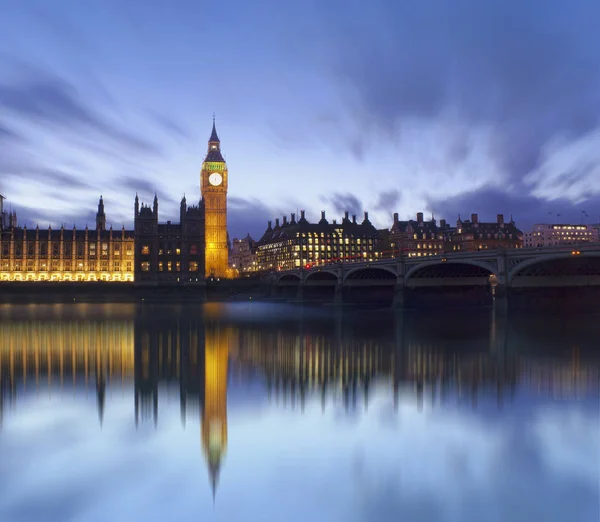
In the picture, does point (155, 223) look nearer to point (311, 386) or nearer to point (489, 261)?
point (489, 261)

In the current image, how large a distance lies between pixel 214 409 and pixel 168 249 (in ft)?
403

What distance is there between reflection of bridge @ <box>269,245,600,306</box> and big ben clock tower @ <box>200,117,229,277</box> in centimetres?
5247

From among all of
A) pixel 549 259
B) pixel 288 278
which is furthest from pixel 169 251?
pixel 549 259

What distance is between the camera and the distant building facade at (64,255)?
138 m

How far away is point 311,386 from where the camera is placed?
20.2m

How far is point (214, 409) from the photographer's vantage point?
16734mm

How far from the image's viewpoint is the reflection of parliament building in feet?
59.2

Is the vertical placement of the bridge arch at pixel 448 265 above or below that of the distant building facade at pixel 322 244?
below

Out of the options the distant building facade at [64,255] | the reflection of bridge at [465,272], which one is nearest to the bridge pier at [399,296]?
the reflection of bridge at [465,272]

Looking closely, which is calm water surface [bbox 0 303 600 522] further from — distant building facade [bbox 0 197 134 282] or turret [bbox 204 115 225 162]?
turret [bbox 204 115 225 162]

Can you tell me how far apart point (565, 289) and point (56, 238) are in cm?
11282

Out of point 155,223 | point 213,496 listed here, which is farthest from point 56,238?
point 213,496

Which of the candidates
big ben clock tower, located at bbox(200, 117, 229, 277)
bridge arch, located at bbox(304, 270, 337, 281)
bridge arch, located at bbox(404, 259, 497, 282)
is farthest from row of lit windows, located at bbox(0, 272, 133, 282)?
bridge arch, located at bbox(404, 259, 497, 282)

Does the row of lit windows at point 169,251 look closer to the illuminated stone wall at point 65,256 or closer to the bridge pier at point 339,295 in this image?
the illuminated stone wall at point 65,256
